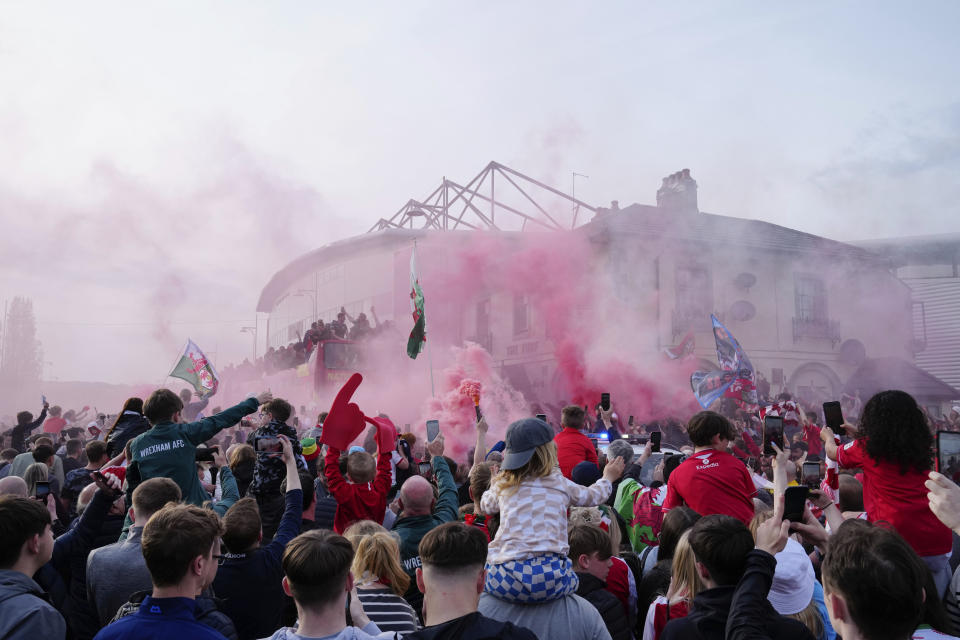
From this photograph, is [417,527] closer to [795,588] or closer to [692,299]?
[795,588]

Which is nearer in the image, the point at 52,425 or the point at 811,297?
the point at 52,425

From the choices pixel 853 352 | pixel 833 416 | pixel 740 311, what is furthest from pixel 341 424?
pixel 853 352

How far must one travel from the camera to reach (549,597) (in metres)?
3.03

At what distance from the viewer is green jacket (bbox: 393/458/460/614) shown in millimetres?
4047

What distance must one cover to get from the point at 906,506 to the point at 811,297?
24.6 meters

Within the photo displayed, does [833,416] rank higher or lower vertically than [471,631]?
higher

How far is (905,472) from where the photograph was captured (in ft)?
13.4

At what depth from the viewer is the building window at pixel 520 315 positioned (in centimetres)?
2498

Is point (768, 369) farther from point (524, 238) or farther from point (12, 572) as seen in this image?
point (12, 572)

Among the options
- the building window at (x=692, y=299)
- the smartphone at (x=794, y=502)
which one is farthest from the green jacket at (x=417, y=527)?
the building window at (x=692, y=299)

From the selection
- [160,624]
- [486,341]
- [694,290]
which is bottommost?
[160,624]

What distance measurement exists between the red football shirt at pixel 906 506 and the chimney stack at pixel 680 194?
23116 millimetres

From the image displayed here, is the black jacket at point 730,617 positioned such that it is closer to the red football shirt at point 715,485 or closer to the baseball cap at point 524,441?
the baseball cap at point 524,441

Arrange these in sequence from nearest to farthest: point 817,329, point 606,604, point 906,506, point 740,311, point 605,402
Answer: point 606,604 → point 906,506 → point 605,402 → point 740,311 → point 817,329
